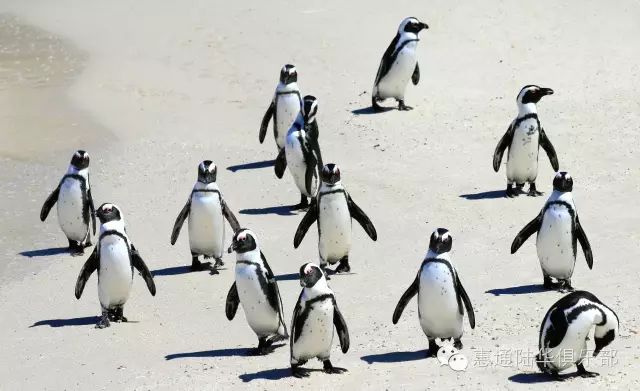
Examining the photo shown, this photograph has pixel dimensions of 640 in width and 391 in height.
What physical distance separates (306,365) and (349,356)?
0.32 m

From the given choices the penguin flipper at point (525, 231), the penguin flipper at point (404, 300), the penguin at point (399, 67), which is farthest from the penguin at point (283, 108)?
the penguin flipper at point (404, 300)

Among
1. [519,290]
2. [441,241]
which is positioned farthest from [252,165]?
[441,241]

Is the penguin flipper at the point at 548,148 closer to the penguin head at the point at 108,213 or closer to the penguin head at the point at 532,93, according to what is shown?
the penguin head at the point at 532,93

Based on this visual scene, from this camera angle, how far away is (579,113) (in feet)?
59.3

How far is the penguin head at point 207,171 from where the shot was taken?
44.0ft

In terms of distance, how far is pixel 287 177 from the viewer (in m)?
16.4

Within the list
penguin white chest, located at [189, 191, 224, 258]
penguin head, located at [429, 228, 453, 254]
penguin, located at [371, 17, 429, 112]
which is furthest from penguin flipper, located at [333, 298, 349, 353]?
penguin, located at [371, 17, 429, 112]

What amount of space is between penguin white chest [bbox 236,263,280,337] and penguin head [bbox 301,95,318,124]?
12.5 ft

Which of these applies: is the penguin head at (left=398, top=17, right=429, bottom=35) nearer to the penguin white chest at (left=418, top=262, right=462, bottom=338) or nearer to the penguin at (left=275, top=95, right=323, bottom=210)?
the penguin at (left=275, top=95, right=323, bottom=210)

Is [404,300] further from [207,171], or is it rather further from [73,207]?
[73,207]

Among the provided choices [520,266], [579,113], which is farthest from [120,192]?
[579,113]

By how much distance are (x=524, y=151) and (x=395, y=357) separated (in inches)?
187

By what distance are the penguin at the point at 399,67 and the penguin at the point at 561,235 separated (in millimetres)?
5926

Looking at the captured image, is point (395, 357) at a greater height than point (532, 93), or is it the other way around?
point (532, 93)
